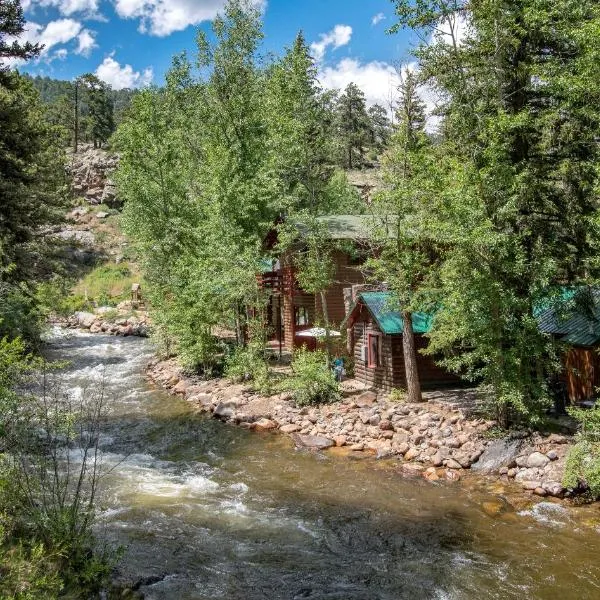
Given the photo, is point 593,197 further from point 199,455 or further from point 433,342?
point 199,455

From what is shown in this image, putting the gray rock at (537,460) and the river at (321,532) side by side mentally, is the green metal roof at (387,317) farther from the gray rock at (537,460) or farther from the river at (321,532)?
the gray rock at (537,460)

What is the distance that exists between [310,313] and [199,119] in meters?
14.2

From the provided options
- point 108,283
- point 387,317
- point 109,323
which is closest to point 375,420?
point 387,317

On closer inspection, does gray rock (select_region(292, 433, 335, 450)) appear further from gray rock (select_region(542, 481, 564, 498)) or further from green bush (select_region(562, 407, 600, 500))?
green bush (select_region(562, 407, 600, 500))

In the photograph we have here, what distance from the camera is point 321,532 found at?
11320 millimetres

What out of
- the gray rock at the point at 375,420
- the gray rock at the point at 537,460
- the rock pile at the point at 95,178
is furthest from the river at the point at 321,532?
the rock pile at the point at 95,178

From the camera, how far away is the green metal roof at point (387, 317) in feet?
68.0

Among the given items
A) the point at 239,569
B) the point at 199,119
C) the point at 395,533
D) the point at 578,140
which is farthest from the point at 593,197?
the point at 199,119

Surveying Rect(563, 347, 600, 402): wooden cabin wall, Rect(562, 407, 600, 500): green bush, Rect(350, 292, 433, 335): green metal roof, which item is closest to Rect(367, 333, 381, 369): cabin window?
Rect(350, 292, 433, 335): green metal roof

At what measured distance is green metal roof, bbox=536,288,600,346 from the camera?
15.8m

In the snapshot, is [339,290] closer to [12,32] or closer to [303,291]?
[303,291]

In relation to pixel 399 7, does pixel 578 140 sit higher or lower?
lower

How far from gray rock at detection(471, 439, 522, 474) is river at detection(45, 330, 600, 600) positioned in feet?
2.78

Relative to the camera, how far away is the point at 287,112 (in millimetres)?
25969
